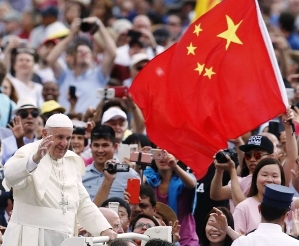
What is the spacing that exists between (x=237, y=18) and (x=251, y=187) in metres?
1.80

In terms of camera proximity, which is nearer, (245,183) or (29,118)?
(245,183)

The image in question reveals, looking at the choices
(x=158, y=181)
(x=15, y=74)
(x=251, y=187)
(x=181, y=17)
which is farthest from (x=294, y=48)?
(x=251, y=187)

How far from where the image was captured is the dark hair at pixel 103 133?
13.9 meters

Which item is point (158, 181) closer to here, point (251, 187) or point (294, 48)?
point (251, 187)

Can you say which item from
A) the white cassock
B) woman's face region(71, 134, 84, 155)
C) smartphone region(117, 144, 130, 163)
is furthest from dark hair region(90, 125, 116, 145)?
the white cassock

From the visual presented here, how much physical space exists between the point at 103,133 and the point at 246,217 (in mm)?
2462

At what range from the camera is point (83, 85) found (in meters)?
18.1

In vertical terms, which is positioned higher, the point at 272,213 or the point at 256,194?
the point at 256,194

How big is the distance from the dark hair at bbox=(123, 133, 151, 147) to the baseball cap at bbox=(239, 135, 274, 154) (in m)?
1.75

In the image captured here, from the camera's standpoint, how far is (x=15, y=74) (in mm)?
18047

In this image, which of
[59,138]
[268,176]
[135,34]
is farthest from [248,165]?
[135,34]

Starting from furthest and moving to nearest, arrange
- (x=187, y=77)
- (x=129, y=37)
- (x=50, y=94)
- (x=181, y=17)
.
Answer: (x=181, y=17) < (x=129, y=37) < (x=50, y=94) < (x=187, y=77)

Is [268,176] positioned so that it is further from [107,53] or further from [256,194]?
[107,53]

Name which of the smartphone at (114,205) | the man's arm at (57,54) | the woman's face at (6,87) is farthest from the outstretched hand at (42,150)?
the man's arm at (57,54)
